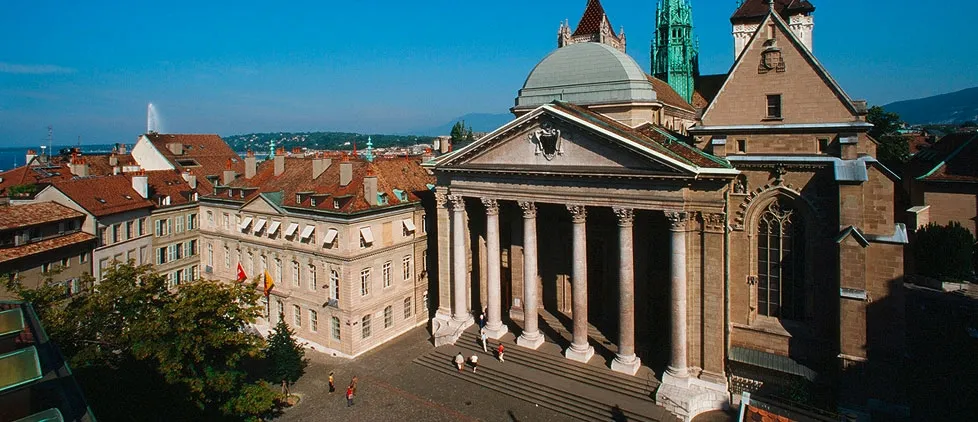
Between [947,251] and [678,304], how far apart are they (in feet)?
94.1

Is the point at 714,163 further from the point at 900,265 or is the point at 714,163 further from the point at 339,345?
the point at 339,345

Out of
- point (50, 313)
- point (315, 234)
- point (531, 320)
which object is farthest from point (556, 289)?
point (50, 313)

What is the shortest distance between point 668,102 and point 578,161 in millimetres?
15913

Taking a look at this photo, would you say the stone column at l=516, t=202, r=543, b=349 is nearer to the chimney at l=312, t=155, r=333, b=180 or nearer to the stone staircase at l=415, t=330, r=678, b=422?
the stone staircase at l=415, t=330, r=678, b=422

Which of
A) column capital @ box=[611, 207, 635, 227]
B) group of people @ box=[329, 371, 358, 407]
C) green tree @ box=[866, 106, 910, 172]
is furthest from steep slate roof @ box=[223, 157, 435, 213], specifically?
green tree @ box=[866, 106, 910, 172]

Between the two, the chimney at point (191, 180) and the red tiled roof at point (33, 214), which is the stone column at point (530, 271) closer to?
the red tiled roof at point (33, 214)

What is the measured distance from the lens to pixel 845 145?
90.2 feet

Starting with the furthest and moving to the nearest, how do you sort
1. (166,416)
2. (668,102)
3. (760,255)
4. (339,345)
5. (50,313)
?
(668,102) < (339,345) < (760,255) < (50,313) < (166,416)

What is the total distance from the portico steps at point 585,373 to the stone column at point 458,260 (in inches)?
129

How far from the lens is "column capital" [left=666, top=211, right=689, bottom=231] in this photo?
93.4 feet

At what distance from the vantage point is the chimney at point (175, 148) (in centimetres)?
7206

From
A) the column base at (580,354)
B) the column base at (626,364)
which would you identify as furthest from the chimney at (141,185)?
the column base at (626,364)

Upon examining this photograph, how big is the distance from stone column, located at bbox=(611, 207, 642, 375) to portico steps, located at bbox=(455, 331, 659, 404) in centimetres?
69

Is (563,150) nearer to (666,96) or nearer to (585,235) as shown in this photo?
(585,235)
